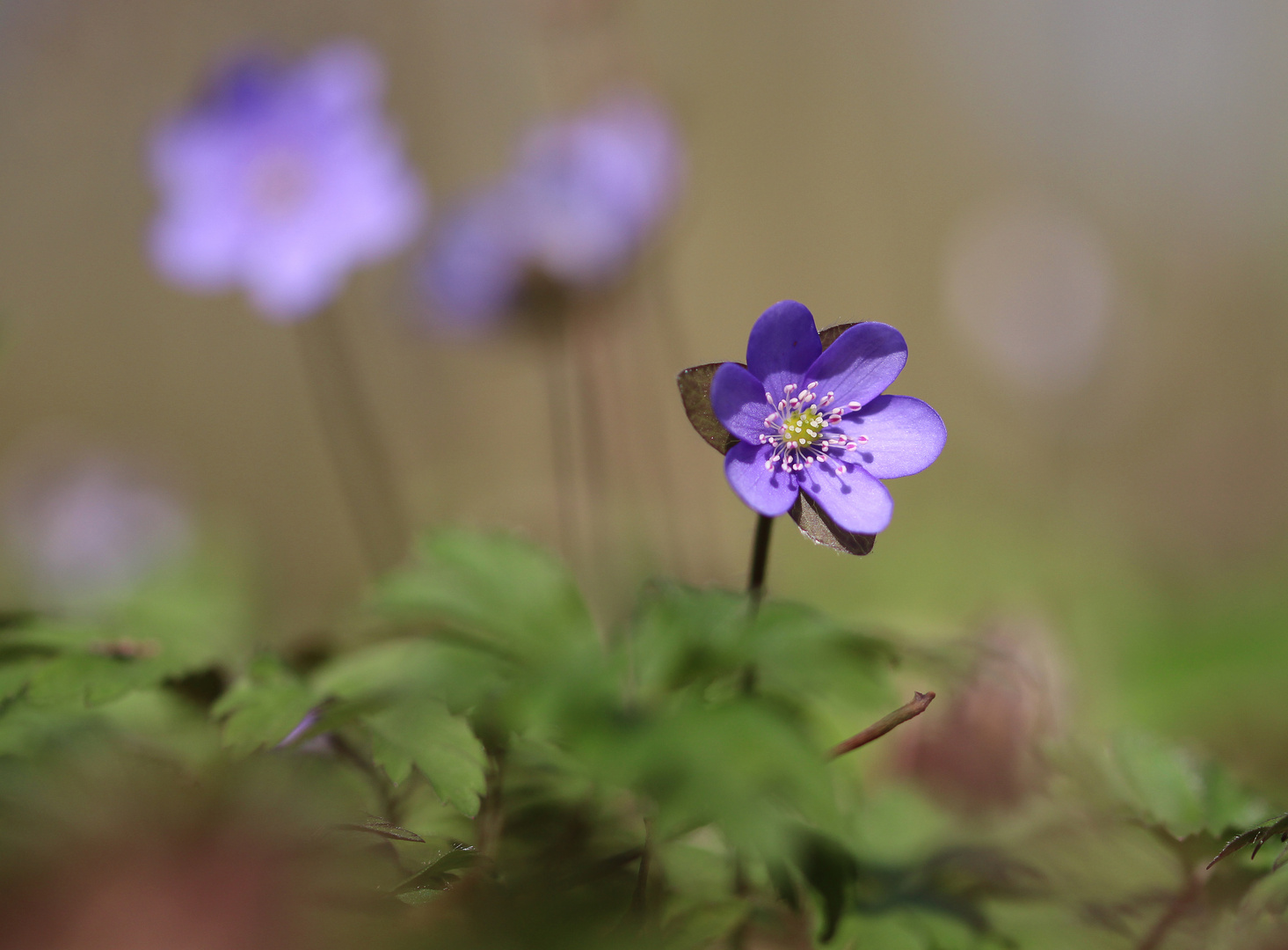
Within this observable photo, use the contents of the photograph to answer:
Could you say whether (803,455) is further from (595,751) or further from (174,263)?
(174,263)

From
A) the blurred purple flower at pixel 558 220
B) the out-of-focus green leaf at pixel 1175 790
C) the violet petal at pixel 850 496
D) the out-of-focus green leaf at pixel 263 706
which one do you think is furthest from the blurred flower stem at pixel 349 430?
the out-of-focus green leaf at pixel 1175 790

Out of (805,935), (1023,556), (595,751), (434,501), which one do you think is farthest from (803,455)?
(434,501)

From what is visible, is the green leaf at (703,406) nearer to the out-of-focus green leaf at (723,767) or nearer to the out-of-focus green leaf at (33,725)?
the out-of-focus green leaf at (723,767)

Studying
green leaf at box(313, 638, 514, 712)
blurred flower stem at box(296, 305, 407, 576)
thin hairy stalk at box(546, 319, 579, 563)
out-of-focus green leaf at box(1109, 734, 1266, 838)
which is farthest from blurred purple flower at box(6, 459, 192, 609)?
out-of-focus green leaf at box(1109, 734, 1266, 838)

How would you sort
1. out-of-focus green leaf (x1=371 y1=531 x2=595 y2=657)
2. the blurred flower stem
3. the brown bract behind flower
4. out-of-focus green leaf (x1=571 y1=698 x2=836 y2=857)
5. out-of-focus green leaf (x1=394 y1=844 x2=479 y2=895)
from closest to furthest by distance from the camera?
out-of-focus green leaf (x1=571 y1=698 x2=836 y2=857) → out-of-focus green leaf (x1=394 y1=844 x2=479 y2=895) → out-of-focus green leaf (x1=371 y1=531 x2=595 y2=657) → the brown bract behind flower → the blurred flower stem

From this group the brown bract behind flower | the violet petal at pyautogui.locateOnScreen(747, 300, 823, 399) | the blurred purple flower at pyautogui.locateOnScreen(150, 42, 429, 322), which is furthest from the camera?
the blurred purple flower at pyautogui.locateOnScreen(150, 42, 429, 322)

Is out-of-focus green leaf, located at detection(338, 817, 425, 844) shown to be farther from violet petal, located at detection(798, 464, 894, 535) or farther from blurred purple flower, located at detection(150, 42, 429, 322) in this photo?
blurred purple flower, located at detection(150, 42, 429, 322)
